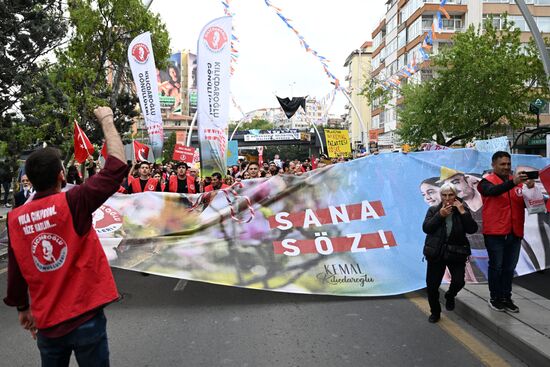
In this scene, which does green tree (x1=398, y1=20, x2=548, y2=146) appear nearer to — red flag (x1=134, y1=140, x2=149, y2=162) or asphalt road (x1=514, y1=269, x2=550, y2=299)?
red flag (x1=134, y1=140, x2=149, y2=162)

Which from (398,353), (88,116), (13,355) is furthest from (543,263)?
(88,116)

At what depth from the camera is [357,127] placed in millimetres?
88688

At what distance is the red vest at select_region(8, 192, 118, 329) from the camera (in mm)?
2596

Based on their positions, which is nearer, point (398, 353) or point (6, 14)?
point (398, 353)

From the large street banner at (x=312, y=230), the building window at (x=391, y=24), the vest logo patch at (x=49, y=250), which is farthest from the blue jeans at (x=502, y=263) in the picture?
the building window at (x=391, y=24)

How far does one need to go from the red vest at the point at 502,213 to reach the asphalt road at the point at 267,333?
1055 mm

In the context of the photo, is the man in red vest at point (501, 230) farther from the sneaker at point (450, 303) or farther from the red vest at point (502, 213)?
the sneaker at point (450, 303)

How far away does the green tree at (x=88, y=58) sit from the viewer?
16078 mm

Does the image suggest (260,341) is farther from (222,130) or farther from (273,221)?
(222,130)

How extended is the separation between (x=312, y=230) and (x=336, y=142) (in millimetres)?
14520

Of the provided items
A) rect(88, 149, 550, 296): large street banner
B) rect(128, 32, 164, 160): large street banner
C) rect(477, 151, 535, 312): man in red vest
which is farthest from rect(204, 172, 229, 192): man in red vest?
rect(477, 151, 535, 312): man in red vest

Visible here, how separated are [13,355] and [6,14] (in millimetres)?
9282

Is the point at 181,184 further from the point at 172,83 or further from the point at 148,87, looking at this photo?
the point at 172,83

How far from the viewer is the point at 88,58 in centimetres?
1959
